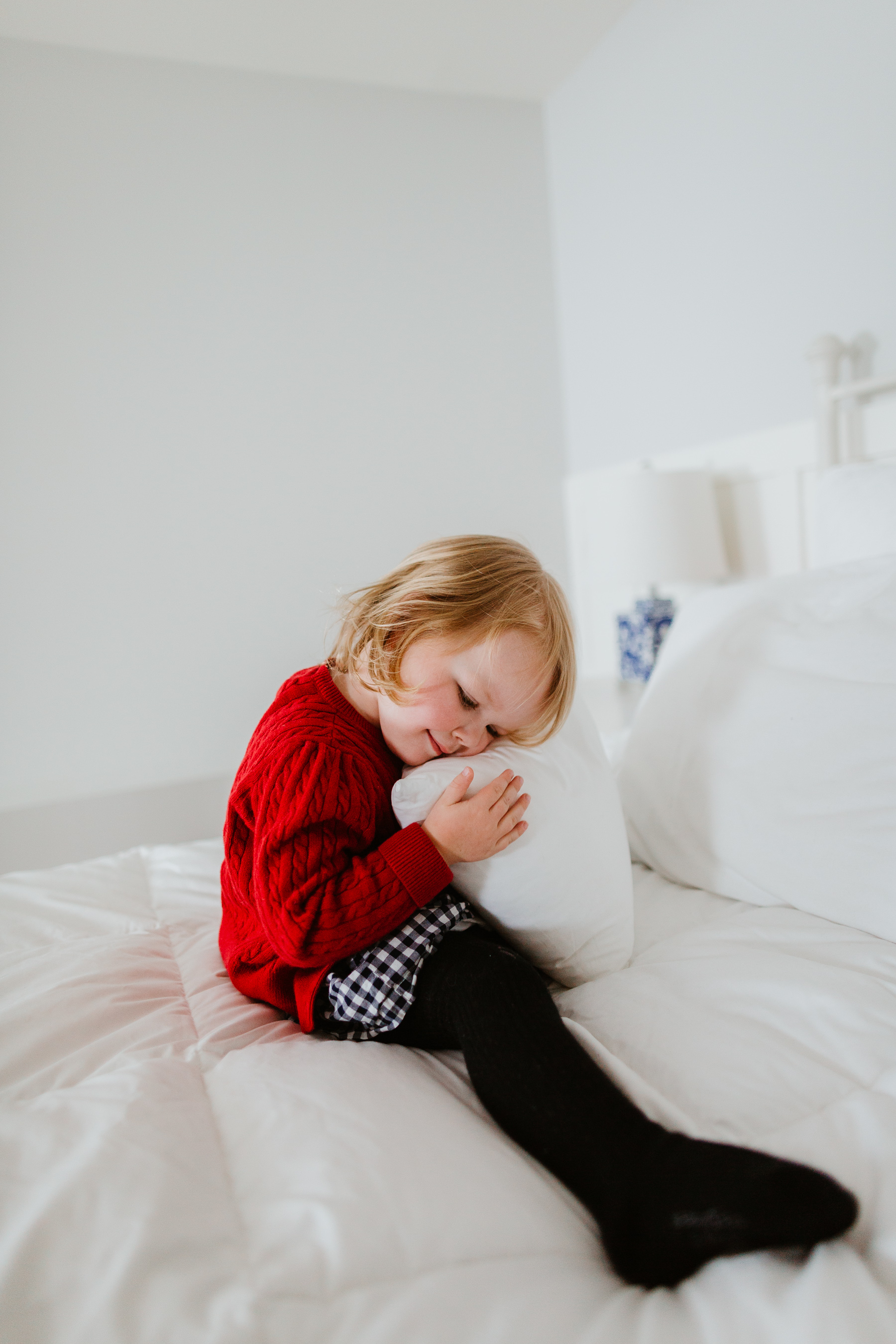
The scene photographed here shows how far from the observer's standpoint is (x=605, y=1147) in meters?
0.59

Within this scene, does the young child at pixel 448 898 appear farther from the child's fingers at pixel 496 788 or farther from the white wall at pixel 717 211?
the white wall at pixel 717 211

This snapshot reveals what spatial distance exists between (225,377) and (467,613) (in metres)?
1.95

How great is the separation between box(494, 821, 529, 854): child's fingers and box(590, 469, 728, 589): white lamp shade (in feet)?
3.83

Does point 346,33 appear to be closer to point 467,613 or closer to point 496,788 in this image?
point 467,613

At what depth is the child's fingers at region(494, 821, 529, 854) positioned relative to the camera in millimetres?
823

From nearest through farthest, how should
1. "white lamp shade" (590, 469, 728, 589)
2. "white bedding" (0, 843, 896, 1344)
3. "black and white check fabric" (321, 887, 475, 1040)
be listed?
"white bedding" (0, 843, 896, 1344) → "black and white check fabric" (321, 887, 475, 1040) → "white lamp shade" (590, 469, 728, 589)

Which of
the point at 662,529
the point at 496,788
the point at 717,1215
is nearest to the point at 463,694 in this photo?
the point at 496,788

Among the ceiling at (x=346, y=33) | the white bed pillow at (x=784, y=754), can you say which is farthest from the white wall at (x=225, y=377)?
the white bed pillow at (x=784, y=754)

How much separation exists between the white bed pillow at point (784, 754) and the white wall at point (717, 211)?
2.70ft

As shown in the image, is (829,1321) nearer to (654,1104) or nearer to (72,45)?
(654,1104)

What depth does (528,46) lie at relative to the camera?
247 centimetres

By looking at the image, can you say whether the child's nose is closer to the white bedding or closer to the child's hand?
the child's hand

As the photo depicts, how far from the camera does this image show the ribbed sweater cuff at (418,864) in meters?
0.79

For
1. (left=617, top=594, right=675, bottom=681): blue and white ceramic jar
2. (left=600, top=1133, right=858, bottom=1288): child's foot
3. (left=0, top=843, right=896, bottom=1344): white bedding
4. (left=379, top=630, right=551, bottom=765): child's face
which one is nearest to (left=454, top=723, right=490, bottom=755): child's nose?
(left=379, top=630, right=551, bottom=765): child's face
